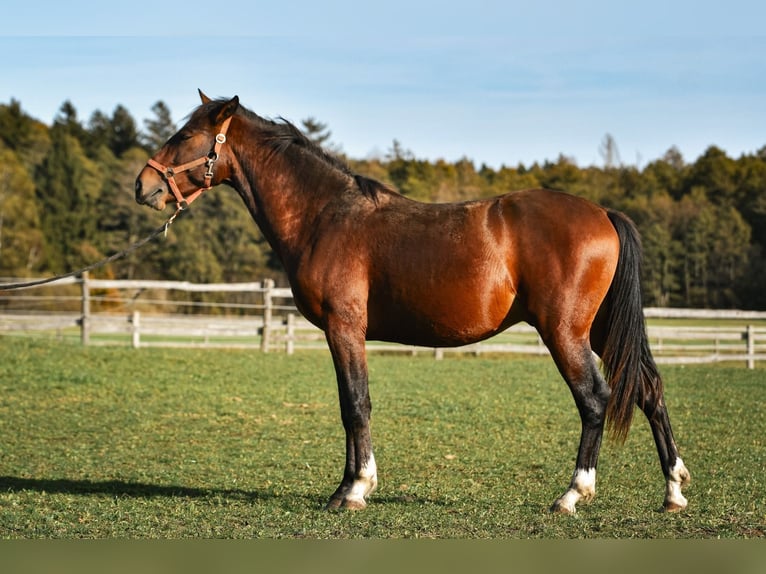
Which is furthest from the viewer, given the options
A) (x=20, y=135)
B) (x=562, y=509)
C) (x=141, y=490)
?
(x=20, y=135)

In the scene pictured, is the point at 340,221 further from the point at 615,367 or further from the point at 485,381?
the point at 485,381

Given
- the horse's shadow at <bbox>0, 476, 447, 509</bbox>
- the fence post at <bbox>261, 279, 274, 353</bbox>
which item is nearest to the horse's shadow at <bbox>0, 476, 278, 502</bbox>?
the horse's shadow at <bbox>0, 476, 447, 509</bbox>

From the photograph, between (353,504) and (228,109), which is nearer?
(353,504)

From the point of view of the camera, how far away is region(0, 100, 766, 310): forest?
168 ft

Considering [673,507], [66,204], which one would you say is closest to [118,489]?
[673,507]

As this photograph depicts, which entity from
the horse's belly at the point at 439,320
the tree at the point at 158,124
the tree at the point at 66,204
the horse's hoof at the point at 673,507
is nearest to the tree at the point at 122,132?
the tree at the point at 158,124

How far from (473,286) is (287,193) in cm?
154

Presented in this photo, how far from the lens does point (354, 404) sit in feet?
18.6

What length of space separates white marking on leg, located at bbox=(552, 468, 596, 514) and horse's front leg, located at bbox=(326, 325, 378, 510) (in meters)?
1.22

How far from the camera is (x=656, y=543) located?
4.16m

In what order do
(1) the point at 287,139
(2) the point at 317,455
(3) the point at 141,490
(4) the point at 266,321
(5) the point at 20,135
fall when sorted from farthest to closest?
(5) the point at 20,135
(4) the point at 266,321
(2) the point at 317,455
(3) the point at 141,490
(1) the point at 287,139

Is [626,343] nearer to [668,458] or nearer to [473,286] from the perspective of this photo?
[668,458]

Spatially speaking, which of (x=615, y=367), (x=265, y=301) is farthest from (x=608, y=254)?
(x=265, y=301)

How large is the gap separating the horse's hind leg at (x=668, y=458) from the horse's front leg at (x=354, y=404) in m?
1.88
